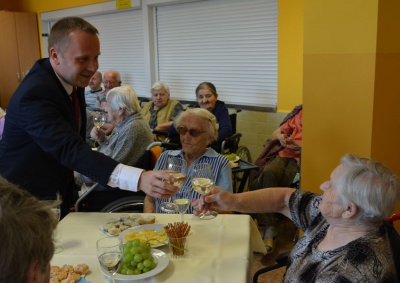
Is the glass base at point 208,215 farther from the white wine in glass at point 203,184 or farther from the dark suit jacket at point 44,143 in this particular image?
the dark suit jacket at point 44,143

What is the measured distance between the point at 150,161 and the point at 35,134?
127 centimetres

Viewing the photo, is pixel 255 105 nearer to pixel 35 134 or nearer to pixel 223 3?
pixel 223 3

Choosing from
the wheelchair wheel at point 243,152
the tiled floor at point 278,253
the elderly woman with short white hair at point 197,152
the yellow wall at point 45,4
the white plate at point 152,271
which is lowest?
the tiled floor at point 278,253

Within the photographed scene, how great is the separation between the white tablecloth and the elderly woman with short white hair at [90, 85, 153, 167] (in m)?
1.07

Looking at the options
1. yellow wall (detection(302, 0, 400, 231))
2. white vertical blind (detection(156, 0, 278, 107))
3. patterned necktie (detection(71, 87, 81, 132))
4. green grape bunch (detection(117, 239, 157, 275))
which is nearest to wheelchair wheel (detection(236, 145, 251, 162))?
white vertical blind (detection(156, 0, 278, 107))

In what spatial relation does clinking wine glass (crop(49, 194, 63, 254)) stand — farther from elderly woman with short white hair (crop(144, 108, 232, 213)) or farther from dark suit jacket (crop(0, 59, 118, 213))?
elderly woman with short white hair (crop(144, 108, 232, 213))

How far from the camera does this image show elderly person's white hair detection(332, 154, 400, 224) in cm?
149

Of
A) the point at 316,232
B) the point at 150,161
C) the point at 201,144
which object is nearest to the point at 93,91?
the point at 150,161

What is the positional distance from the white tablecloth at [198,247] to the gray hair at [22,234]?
71 centimetres

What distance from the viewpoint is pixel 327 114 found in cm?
287

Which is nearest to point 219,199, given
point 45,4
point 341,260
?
point 341,260

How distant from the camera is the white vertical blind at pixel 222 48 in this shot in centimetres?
493

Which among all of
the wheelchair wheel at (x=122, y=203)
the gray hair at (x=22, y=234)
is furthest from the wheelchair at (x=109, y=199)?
the gray hair at (x=22, y=234)

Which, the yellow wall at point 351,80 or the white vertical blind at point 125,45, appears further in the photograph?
the white vertical blind at point 125,45
